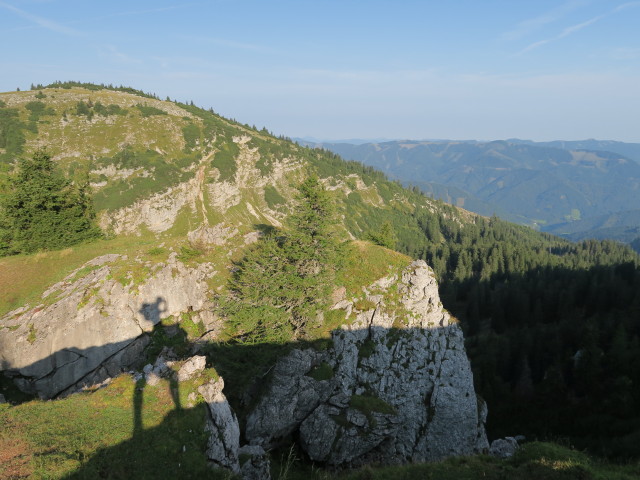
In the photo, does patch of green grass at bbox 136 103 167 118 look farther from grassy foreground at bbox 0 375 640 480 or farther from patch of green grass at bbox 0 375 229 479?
grassy foreground at bbox 0 375 640 480

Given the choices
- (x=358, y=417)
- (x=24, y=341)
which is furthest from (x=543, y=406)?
(x=24, y=341)

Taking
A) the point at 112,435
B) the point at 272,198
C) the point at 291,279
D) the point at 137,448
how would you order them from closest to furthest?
the point at 137,448 → the point at 112,435 → the point at 291,279 → the point at 272,198

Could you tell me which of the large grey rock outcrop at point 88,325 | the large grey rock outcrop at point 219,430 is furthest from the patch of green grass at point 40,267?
the large grey rock outcrop at point 219,430

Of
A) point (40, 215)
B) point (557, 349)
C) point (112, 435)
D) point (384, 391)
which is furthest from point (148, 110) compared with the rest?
point (557, 349)

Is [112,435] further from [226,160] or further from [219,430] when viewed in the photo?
[226,160]

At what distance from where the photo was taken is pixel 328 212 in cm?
3309

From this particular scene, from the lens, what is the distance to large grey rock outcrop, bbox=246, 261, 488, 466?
27.7 m

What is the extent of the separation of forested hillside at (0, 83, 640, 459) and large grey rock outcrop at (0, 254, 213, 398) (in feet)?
4.22

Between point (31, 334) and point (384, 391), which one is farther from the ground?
point (31, 334)

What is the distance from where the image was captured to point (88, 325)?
29188mm

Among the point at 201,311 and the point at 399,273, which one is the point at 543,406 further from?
the point at 201,311

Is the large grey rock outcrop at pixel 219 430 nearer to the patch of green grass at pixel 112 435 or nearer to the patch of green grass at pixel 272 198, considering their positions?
the patch of green grass at pixel 112 435

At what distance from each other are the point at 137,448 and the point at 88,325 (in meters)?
16.2

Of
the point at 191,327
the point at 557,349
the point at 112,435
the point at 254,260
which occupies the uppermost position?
the point at 254,260
